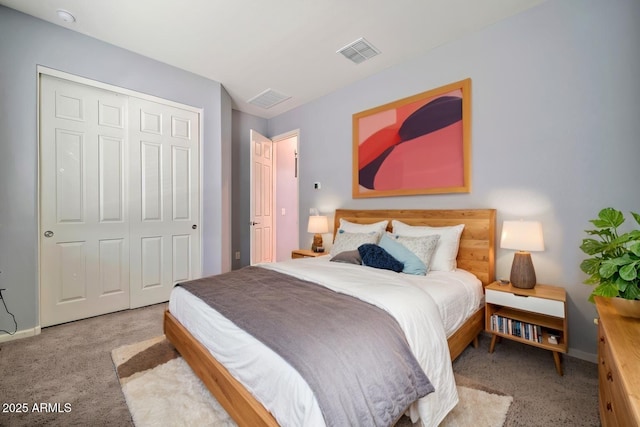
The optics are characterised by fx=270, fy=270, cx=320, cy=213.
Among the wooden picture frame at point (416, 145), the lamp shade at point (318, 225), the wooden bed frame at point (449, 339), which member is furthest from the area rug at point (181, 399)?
the lamp shade at point (318, 225)

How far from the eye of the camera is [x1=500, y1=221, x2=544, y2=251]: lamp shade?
6.55ft

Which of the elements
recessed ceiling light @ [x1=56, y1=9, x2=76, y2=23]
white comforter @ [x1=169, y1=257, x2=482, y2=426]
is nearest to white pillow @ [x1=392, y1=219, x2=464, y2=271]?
white comforter @ [x1=169, y1=257, x2=482, y2=426]

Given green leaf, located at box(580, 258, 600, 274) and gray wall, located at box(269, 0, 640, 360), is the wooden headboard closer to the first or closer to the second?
gray wall, located at box(269, 0, 640, 360)

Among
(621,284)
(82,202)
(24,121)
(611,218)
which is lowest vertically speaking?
(621,284)

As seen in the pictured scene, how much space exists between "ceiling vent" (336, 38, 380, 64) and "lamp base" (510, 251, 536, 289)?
7.88ft

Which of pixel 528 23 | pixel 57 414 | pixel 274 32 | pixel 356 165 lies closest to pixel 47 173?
pixel 57 414

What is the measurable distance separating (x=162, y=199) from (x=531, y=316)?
12.8 ft

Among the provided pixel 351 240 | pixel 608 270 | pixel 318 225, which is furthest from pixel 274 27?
pixel 608 270

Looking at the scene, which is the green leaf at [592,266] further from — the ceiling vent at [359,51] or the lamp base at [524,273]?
the ceiling vent at [359,51]

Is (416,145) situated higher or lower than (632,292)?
higher

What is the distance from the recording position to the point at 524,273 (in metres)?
2.06

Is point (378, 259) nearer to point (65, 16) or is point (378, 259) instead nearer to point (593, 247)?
point (593, 247)

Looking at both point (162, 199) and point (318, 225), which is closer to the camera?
point (162, 199)

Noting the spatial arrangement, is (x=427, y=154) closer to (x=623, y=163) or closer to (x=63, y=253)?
(x=623, y=163)
